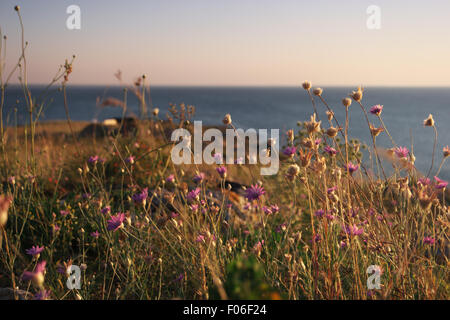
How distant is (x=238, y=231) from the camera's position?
2.82m

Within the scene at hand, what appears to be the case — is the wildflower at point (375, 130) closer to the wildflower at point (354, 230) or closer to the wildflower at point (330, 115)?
the wildflower at point (330, 115)

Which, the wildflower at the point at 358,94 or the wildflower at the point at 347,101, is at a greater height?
the wildflower at the point at 358,94

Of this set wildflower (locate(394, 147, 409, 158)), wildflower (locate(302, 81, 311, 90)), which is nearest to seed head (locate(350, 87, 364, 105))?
wildflower (locate(302, 81, 311, 90))

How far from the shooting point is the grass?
1.45 meters

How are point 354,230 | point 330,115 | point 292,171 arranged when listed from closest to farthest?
point 292,171 < point 354,230 < point 330,115

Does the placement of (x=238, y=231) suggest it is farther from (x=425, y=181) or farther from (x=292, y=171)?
(x=292, y=171)

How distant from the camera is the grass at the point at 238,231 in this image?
1.45 meters

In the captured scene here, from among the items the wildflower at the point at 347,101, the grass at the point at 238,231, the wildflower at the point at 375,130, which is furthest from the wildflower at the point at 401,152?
the wildflower at the point at 347,101

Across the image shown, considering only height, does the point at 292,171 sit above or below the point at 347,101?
below

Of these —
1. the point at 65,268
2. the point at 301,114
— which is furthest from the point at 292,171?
the point at 301,114

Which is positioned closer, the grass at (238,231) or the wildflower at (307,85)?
the grass at (238,231)

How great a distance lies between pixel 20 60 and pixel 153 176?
1850 mm
